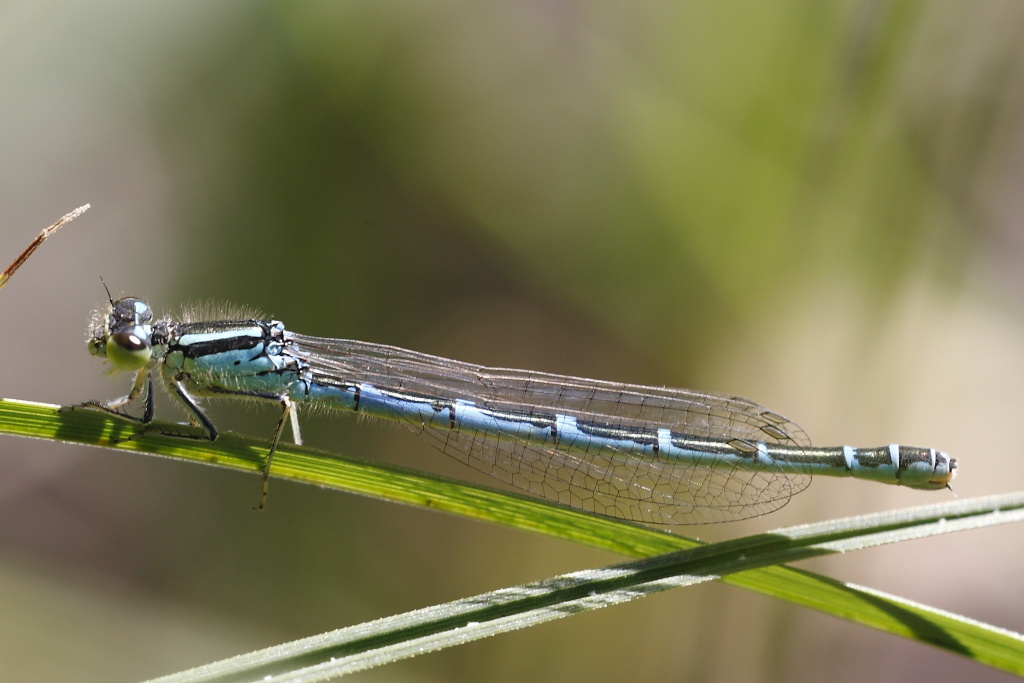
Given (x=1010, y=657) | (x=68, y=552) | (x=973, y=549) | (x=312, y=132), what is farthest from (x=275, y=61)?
(x=973, y=549)

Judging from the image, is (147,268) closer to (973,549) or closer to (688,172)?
(688,172)

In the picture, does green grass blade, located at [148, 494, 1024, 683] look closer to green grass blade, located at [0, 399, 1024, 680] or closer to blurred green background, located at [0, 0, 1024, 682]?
green grass blade, located at [0, 399, 1024, 680]

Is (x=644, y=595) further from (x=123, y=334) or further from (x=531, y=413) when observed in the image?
(x=123, y=334)

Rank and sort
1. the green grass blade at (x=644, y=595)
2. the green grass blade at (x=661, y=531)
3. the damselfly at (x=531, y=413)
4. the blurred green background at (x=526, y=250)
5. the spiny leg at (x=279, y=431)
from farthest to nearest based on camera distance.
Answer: the blurred green background at (x=526, y=250) → the damselfly at (x=531, y=413) → the spiny leg at (x=279, y=431) → the green grass blade at (x=661, y=531) → the green grass blade at (x=644, y=595)

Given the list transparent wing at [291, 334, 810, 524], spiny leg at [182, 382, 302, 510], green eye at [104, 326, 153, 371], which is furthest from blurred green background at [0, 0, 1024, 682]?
green eye at [104, 326, 153, 371]

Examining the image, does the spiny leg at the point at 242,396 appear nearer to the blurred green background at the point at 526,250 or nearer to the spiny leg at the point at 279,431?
the spiny leg at the point at 279,431

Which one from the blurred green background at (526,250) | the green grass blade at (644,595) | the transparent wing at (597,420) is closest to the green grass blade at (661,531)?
the green grass blade at (644,595)

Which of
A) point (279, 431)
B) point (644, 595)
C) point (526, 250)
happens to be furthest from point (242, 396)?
point (644, 595)
